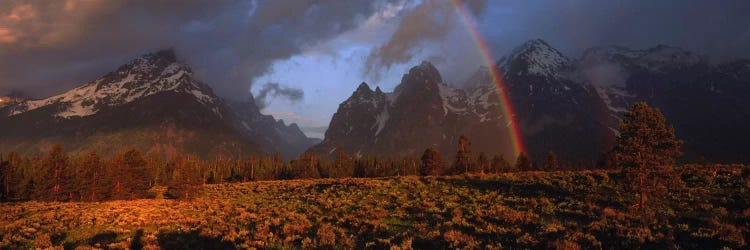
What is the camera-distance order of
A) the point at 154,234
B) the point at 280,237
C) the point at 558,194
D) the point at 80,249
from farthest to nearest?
the point at 558,194, the point at 154,234, the point at 280,237, the point at 80,249

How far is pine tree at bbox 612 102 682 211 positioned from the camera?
2600 cm

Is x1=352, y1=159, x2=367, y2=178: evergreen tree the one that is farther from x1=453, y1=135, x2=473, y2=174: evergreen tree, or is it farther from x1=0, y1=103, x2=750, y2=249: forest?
x1=0, y1=103, x2=750, y2=249: forest

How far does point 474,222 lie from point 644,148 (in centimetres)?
1236

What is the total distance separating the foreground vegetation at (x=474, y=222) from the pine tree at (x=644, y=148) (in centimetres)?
167

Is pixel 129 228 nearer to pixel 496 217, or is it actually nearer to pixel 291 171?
pixel 496 217

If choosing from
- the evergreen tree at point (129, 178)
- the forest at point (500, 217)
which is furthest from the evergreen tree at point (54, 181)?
the forest at point (500, 217)

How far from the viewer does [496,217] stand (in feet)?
78.2

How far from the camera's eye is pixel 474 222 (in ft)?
76.5

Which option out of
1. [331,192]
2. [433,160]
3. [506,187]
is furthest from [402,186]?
[433,160]

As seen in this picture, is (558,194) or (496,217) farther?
(558,194)

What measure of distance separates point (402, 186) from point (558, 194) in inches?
666

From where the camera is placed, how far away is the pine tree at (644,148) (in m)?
26.0

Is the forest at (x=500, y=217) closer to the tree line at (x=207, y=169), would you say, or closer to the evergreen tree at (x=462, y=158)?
the tree line at (x=207, y=169)

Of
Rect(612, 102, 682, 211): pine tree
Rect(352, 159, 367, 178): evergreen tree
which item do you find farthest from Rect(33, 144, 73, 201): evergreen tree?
Rect(352, 159, 367, 178): evergreen tree
